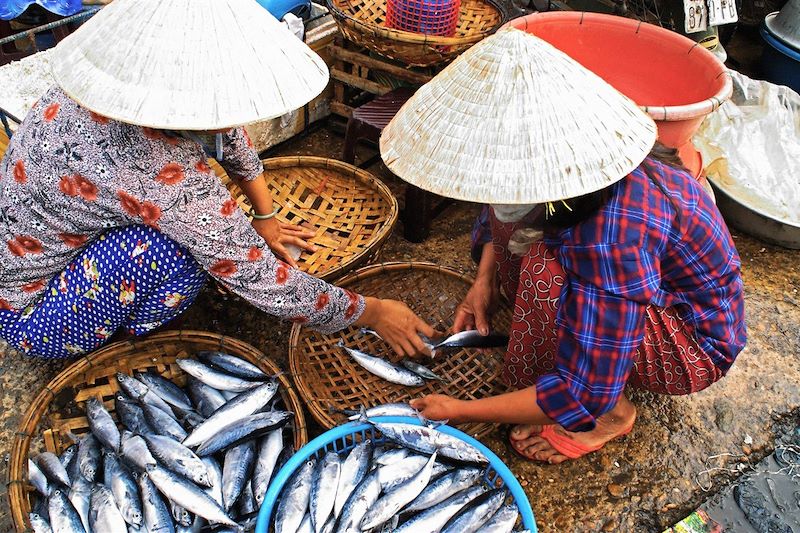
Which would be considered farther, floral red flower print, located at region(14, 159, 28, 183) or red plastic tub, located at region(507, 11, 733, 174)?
red plastic tub, located at region(507, 11, 733, 174)

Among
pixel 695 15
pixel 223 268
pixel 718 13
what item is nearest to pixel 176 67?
pixel 223 268

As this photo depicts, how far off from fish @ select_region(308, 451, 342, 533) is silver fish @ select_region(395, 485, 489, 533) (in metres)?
0.25

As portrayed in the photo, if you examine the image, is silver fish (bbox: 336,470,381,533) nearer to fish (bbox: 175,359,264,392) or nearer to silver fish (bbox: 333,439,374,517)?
silver fish (bbox: 333,439,374,517)

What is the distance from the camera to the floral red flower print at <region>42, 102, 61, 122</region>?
185cm

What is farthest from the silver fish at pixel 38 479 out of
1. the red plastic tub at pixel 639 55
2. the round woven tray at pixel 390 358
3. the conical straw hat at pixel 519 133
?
the red plastic tub at pixel 639 55

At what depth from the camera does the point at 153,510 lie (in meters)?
2.09

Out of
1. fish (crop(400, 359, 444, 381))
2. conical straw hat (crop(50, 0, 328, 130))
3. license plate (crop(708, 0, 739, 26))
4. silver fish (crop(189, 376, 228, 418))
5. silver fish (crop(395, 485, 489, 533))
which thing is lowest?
silver fish (crop(395, 485, 489, 533))

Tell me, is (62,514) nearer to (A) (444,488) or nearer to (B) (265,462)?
(B) (265,462)

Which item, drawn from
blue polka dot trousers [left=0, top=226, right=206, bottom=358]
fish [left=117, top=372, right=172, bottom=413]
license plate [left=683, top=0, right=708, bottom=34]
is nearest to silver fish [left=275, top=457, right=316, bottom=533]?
fish [left=117, top=372, right=172, bottom=413]

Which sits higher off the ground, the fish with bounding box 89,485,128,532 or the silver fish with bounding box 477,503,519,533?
the fish with bounding box 89,485,128,532

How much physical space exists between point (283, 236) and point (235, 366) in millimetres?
813

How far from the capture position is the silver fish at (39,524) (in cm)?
197

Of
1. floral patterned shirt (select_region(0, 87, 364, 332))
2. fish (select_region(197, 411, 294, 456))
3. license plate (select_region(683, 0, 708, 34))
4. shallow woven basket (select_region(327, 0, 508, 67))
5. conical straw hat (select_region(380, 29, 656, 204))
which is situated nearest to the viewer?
conical straw hat (select_region(380, 29, 656, 204))

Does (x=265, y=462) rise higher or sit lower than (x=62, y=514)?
lower
